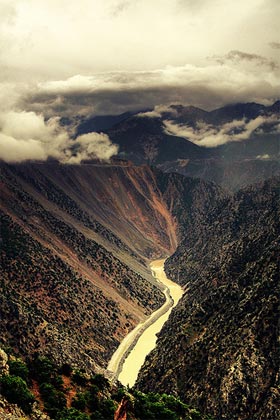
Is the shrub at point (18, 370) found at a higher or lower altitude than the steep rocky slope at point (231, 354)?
higher

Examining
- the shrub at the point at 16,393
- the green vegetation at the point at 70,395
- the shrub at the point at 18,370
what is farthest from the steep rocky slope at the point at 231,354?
the shrub at the point at 16,393

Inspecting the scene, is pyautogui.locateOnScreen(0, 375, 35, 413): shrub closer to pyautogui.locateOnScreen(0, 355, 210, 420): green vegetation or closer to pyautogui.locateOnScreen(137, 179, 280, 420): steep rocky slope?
pyautogui.locateOnScreen(0, 355, 210, 420): green vegetation

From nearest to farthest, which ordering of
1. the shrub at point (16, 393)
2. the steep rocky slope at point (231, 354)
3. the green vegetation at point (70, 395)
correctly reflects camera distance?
the shrub at point (16, 393), the green vegetation at point (70, 395), the steep rocky slope at point (231, 354)

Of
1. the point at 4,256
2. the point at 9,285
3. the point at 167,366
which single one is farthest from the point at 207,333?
the point at 4,256

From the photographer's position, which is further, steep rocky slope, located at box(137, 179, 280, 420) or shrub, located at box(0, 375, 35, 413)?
steep rocky slope, located at box(137, 179, 280, 420)

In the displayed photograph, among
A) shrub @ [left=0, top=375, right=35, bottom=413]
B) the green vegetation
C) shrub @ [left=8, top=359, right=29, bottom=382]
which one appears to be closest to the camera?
shrub @ [left=0, top=375, right=35, bottom=413]

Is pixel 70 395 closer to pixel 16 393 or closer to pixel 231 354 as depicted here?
pixel 16 393

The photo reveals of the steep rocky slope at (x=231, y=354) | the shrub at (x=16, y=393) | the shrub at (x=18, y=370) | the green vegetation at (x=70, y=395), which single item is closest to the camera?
the shrub at (x=16, y=393)

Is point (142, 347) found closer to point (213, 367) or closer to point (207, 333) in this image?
point (207, 333)

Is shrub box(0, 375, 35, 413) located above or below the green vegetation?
above

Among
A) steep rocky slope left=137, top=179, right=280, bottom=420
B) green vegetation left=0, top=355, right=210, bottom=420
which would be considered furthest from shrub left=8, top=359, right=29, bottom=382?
steep rocky slope left=137, top=179, right=280, bottom=420

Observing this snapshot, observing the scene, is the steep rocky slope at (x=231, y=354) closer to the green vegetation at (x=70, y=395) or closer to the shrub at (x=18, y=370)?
the green vegetation at (x=70, y=395)

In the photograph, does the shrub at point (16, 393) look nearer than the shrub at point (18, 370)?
Yes

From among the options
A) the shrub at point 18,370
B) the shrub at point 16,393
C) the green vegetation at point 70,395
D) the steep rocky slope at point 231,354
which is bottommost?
the steep rocky slope at point 231,354
